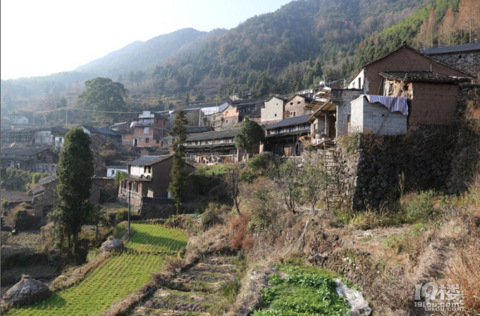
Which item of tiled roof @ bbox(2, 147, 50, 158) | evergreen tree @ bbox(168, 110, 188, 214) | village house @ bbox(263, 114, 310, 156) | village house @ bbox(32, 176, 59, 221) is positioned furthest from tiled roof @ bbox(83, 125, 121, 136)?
village house @ bbox(263, 114, 310, 156)

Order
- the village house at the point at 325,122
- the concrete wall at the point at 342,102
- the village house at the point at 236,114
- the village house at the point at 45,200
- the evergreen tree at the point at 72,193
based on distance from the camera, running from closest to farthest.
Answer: the concrete wall at the point at 342,102 → the village house at the point at 325,122 → the evergreen tree at the point at 72,193 → the village house at the point at 45,200 → the village house at the point at 236,114

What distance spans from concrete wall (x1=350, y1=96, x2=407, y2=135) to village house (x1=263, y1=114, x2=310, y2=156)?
50.3 ft

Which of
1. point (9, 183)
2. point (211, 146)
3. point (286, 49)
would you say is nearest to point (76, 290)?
point (211, 146)

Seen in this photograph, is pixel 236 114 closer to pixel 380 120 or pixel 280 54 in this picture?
pixel 380 120

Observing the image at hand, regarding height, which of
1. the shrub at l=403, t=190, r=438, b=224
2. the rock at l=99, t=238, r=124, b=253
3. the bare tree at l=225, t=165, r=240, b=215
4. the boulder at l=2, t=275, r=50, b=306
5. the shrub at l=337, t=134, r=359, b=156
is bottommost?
the boulder at l=2, t=275, r=50, b=306

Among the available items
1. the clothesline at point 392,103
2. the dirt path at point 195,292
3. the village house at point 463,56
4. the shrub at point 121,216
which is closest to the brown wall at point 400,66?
the clothesline at point 392,103

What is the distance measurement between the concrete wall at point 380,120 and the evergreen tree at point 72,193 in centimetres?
1994

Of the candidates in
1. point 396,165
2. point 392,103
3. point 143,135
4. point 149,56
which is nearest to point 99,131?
point 143,135

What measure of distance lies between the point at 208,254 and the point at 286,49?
107452mm

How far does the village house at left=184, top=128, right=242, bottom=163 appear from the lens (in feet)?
114

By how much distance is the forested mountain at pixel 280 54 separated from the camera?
66863 millimetres

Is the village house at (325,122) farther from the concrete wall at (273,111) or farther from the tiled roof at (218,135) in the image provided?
the concrete wall at (273,111)

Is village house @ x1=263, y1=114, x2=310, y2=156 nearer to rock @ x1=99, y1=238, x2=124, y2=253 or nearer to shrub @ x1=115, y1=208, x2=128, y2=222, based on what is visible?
shrub @ x1=115, y1=208, x2=128, y2=222

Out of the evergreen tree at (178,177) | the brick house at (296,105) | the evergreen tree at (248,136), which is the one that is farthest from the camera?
the brick house at (296,105)
